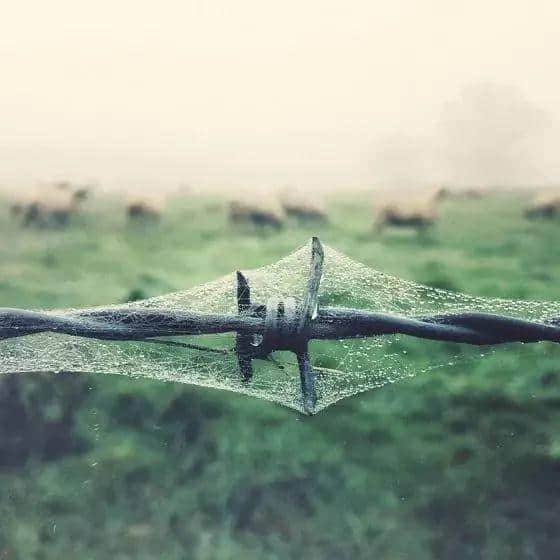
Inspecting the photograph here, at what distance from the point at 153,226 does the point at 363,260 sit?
1.36 ft

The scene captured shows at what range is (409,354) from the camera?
1270 millimetres

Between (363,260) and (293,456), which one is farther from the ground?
(363,260)

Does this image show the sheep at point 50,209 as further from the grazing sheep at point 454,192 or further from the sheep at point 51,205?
the grazing sheep at point 454,192

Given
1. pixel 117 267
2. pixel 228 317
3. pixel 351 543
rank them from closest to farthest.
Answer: pixel 228 317 → pixel 351 543 → pixel 117 267

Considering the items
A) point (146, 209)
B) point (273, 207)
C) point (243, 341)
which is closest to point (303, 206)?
point (273, 207)

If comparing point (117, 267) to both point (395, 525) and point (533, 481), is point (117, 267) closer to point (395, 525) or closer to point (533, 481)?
point (395, 525)

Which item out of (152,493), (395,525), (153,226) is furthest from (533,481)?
(153,226)

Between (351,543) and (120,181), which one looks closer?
(351,543)

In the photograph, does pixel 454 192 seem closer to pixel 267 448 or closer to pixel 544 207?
pixel 544 207

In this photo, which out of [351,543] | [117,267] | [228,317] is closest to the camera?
[228,317]

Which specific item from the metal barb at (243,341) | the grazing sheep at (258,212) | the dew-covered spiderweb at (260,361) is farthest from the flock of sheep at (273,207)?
the metal barb at (243,341)

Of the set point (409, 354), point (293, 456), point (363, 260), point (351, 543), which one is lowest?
point (351, 543)

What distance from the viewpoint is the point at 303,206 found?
1.36 metres

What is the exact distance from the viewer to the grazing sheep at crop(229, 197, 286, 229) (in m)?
1.34
